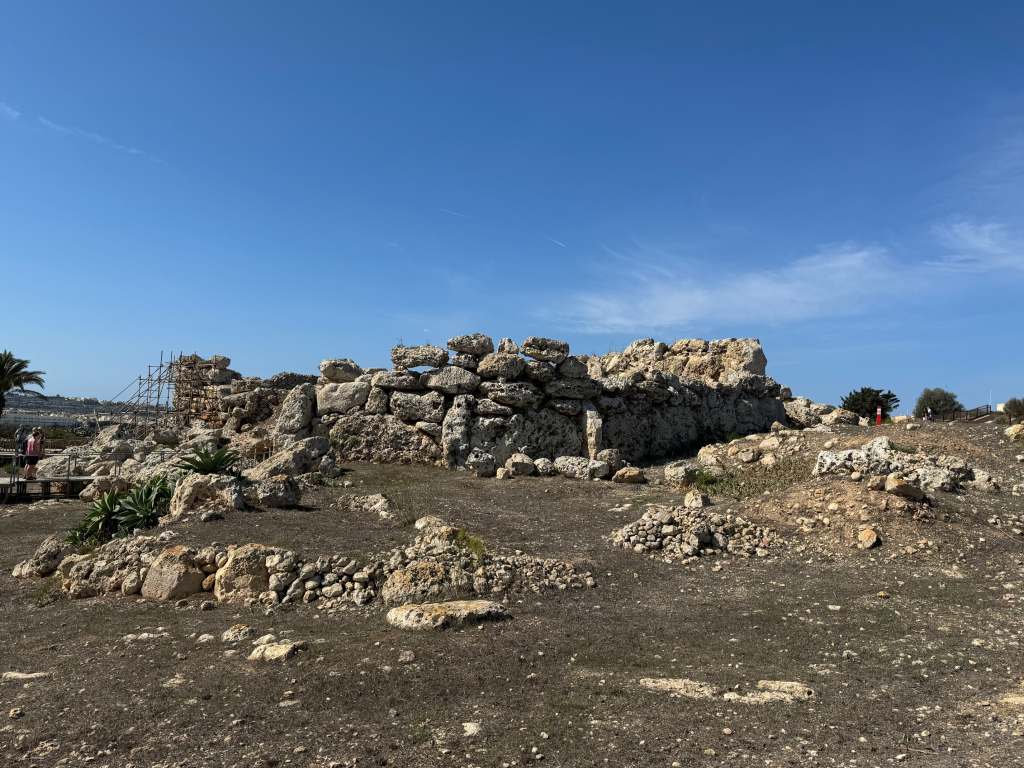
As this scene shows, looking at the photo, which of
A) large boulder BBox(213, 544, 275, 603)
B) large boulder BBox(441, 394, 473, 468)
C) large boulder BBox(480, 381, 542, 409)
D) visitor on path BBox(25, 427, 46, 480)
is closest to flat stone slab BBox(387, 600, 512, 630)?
large boulder BBox(213, 544, 275, 603)

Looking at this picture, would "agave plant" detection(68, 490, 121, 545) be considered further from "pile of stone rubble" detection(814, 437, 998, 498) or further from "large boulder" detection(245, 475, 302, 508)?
"pile of stone rubble" detection(814, 437, 998, 498)

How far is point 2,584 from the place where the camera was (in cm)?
1001

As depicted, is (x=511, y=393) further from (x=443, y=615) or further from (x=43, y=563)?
(x=443, y=615)

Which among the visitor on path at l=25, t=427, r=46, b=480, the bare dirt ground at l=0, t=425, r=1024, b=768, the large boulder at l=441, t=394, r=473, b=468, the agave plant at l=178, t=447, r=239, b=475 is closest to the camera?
the bare dirt ground at l=0, t=425, r=1024, b=768

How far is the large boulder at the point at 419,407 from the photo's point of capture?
18.2 m

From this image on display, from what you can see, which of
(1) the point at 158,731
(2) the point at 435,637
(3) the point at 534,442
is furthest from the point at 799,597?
(3) the point at 534,442

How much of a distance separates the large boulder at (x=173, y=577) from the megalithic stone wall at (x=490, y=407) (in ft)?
27.5

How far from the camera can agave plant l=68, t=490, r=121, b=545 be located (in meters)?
11.5

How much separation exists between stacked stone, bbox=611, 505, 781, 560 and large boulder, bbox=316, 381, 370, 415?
9.68 metres

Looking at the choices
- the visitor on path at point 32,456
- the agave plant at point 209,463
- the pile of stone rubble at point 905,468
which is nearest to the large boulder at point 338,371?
the agave plant at point 209,463

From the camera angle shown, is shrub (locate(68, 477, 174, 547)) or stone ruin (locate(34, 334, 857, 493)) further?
stone ruin (locate(34, 334, 857, 493))

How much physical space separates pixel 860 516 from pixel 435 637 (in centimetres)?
718

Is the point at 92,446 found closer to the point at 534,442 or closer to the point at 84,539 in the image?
the point at 84,539

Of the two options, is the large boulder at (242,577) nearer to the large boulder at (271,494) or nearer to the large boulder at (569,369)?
the large boulder at (271,494)
